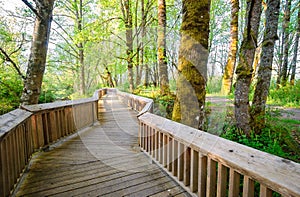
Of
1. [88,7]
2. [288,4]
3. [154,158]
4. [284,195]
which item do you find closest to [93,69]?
[88,7]

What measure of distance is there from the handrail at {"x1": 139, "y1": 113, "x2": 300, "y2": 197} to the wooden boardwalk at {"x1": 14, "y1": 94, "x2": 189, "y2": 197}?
0.26 m

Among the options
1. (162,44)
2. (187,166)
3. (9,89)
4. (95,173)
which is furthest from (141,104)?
(9,89)

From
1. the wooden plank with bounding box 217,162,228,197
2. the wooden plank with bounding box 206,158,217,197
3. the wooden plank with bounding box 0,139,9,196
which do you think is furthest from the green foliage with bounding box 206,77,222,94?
the wooden plank with bounding box 0,139,9,196

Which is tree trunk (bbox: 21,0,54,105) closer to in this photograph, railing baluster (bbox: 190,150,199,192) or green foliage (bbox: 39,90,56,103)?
railing baluster (bbox: 190,150,199,192)

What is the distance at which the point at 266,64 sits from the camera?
3844 millimetres

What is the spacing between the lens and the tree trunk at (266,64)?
3748mm

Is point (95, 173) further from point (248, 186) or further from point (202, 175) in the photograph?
point (248, 186)

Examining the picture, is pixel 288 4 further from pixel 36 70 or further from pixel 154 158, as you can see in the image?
pixel 36 70

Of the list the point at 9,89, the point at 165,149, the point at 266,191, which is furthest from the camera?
the point at 9,89

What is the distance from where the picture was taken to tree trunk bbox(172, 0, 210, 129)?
2.99m

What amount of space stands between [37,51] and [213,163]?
3.96 m

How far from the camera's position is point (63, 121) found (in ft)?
13.6

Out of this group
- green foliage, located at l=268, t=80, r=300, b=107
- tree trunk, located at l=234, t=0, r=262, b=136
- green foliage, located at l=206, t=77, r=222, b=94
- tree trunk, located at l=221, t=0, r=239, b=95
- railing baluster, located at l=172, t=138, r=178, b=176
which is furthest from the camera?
green foliage, located at l=206, t=77, r=222, b=94

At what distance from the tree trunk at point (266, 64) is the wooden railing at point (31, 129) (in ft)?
14.3
